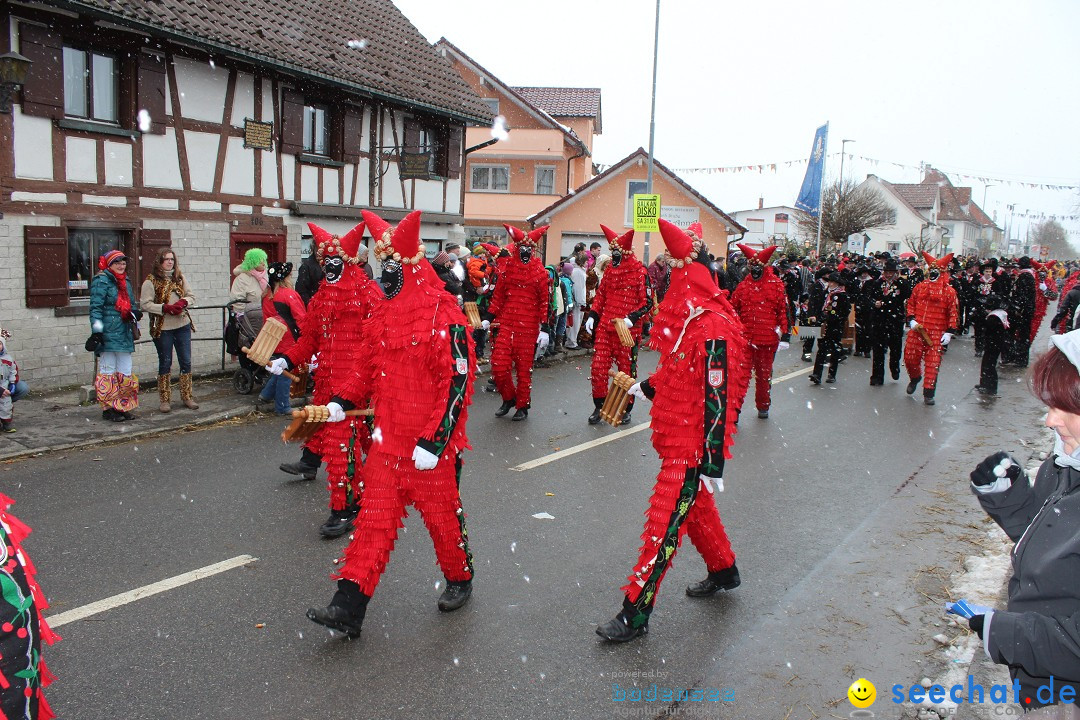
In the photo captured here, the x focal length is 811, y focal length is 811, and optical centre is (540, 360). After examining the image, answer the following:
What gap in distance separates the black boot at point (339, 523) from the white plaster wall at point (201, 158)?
8.98m

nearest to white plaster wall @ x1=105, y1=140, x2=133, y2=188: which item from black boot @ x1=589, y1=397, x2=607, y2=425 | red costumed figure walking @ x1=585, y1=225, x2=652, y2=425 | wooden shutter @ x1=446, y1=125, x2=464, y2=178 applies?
red costumed figure walking @ x1=585, y1=225, x2=652, y2=425

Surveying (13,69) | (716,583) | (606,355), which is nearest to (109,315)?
(13,69)

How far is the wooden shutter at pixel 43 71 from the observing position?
1034 cm

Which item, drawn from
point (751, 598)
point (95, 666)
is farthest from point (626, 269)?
point (95, 666)

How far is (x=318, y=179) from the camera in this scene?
15.5m

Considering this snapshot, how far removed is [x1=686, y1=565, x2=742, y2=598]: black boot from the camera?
4926 mm

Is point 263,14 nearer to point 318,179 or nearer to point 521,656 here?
point 318,179

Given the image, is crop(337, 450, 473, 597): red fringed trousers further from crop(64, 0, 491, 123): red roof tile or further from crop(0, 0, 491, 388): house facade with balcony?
crop(64, 0, 491, 123): red roof tile

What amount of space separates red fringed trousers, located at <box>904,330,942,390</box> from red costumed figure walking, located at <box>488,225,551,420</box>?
19.1ft

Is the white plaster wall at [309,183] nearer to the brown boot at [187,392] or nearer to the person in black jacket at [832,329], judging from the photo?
the brown boot at [187,392]

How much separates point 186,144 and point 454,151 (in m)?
7.69

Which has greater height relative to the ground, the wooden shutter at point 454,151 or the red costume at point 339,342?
the wooden shutter at point 454,151

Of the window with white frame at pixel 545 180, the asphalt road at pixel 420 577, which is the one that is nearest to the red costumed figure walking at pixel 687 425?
the asphalt road at pixel 420 577

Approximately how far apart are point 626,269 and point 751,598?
17.6ft
